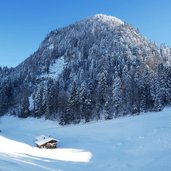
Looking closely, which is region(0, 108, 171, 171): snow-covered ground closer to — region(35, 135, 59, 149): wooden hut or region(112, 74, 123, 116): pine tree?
region(35, 135, 59, 149): wooden hut

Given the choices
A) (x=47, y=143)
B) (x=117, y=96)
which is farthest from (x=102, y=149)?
(x=117, y=96)

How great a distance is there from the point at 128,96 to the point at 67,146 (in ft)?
129

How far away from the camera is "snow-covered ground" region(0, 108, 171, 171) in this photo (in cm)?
4003

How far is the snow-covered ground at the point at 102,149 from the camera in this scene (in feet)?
131

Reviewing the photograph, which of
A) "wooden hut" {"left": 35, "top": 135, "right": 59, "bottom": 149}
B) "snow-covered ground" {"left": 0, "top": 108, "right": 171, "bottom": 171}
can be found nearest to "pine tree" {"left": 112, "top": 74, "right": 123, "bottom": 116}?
"snow-covered ground" {"left": 0, "top": 108, "right": 171, "bottom": 171}

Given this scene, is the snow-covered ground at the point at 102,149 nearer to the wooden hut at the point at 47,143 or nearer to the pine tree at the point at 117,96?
the wooden hut at the point at 47,143

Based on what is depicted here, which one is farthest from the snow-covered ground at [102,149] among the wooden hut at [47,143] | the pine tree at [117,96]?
the pine tree at [117,96]

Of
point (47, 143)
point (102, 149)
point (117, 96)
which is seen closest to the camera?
point (102, 149)

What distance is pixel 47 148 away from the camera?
63062 mm

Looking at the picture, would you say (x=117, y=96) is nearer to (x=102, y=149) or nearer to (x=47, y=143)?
(x=47, y=143)

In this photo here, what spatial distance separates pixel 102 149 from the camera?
57125 mm

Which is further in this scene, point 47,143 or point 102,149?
point 47,143

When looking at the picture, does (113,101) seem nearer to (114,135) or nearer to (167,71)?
(167,71)

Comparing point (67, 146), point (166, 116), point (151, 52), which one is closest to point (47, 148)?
point (67, 146)
